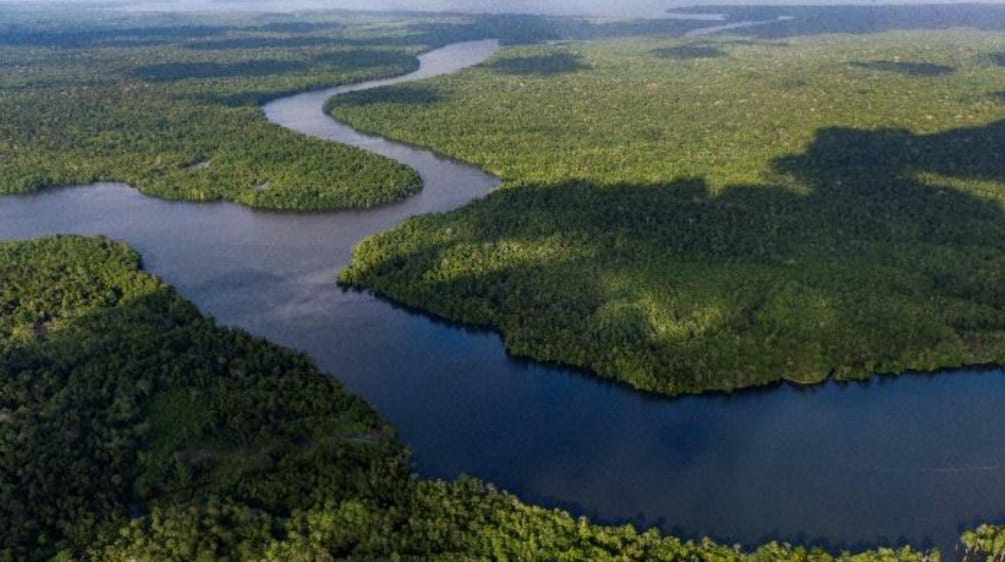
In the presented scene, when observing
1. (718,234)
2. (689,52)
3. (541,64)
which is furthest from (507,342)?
(689,52)

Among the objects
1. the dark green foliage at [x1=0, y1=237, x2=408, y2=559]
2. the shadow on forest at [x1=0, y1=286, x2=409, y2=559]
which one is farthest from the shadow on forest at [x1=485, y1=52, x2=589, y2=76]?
the shadow on forest at [x1=0, y1=286, x2=409, y2=559]

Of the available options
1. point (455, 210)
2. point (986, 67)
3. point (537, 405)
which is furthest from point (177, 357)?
point (986, 67)

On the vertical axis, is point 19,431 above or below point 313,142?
below

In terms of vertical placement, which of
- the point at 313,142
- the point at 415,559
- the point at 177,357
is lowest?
the point at 415,559

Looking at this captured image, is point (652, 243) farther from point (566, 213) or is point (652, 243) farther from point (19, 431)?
point (19, 431)

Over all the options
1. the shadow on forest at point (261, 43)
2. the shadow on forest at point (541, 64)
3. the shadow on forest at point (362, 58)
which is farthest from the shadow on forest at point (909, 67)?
the shadow on forest at point (261, 43)

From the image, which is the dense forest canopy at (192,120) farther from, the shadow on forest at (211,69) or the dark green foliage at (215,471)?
the dark green foliage at (215,471)

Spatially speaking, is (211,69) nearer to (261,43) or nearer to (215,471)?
(261,43)
